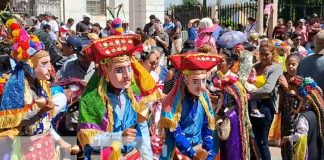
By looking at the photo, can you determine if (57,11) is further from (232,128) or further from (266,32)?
(232,128)

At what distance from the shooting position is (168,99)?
16.8 feet

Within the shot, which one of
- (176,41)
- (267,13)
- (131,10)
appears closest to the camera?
(176,41)

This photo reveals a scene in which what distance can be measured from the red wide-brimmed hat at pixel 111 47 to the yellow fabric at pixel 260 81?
282 centimetres

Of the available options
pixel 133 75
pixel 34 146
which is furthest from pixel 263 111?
pixel 34 146

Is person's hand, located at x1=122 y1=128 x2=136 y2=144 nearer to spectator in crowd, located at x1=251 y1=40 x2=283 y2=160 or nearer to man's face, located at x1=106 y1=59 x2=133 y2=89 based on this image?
man's face, located at x1=106 y1=59 x2=133 y2=89

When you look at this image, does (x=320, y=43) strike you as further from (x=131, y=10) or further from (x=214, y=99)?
(x=131, y=10)

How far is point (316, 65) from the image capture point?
658 centimetres

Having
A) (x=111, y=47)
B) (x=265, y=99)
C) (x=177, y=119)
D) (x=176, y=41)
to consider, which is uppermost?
(x=111, y=47)

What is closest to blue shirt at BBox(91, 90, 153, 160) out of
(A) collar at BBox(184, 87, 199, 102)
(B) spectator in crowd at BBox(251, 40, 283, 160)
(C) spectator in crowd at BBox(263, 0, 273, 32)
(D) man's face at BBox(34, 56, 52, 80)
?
(D) man's face at BBox(34, 56, 52, 80)

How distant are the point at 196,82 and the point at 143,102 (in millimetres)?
687

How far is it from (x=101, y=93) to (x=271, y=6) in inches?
582

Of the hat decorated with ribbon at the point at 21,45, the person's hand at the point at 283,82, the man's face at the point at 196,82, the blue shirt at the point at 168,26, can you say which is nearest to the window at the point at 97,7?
the blue shirt at the point at 168,26

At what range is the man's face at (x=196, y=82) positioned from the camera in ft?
16.4

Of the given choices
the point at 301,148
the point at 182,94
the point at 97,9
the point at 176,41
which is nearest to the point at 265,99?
the point at 301,148
